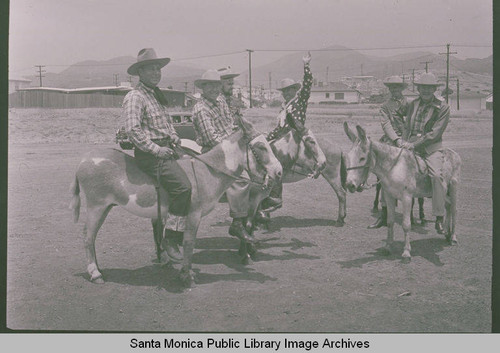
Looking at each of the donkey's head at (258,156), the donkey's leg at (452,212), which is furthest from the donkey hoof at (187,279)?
the donkey's leg at (452,212)

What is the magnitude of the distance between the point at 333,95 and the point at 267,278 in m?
71.3

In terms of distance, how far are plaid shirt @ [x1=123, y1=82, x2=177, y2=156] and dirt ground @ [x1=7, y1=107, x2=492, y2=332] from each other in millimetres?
2069

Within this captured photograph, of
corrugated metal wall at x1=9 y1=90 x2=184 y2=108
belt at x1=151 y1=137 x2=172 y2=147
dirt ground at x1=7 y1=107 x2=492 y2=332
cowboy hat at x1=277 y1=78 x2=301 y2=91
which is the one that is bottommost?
dirt ground at x1=7 y1=107 x2=492 y2=332

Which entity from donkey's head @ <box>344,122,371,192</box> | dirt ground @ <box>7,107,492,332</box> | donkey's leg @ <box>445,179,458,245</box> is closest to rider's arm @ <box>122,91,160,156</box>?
dirt ground @ <box>7,107,492,332</box>

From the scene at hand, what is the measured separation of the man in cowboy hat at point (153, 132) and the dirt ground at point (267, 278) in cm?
136

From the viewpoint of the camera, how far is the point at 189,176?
594 cm

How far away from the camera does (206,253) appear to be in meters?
7.74

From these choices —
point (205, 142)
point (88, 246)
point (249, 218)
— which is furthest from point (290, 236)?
point (88, 246)

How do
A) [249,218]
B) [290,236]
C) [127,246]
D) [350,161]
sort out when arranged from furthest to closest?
[290,236], [127,246], [249,218], [350,161]

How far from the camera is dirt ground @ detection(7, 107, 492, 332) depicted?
5133mm

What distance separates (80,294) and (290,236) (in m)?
4.24

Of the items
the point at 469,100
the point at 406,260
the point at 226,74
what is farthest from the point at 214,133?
the point at 469,100

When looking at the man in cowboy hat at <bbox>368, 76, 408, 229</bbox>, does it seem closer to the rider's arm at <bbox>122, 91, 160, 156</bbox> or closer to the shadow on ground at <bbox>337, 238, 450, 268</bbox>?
the shadow on ground at <bbox>337, 238, 450, 268</bbox>
